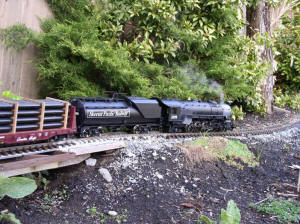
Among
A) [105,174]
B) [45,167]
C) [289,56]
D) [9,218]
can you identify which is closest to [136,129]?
[105,174]

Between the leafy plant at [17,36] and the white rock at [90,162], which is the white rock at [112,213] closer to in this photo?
the white rock at [90,162]

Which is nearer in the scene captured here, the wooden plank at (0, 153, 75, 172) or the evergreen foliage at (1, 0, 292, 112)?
the wooden plank at (0, 153, 75, 172)

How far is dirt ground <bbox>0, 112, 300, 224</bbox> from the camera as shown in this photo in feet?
12.3

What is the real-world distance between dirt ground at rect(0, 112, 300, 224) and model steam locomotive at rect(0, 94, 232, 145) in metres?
1.01

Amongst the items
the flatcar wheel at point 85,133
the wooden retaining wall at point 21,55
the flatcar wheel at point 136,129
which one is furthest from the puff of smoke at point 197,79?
the wooden retaining wall at point 21,55

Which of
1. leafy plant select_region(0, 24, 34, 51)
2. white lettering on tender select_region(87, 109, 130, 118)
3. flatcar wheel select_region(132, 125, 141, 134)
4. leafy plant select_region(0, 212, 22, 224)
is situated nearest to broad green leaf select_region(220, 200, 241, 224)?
leafy plant select_region(0, 212, 22, 224)

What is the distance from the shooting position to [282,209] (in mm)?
4391

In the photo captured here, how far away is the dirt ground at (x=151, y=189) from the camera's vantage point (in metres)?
3.76

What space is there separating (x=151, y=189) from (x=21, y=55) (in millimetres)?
5028

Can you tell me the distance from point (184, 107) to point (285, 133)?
16.8ft

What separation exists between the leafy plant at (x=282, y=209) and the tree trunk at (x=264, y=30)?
33.3 ft

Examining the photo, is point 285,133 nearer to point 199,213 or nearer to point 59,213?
point 199,213

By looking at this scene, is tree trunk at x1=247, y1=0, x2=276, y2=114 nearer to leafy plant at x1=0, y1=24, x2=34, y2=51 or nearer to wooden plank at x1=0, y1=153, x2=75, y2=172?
leafy plant at x1=0, y1=24, x2=34, y2=51

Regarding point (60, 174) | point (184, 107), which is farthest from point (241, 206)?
point (184, 107)
